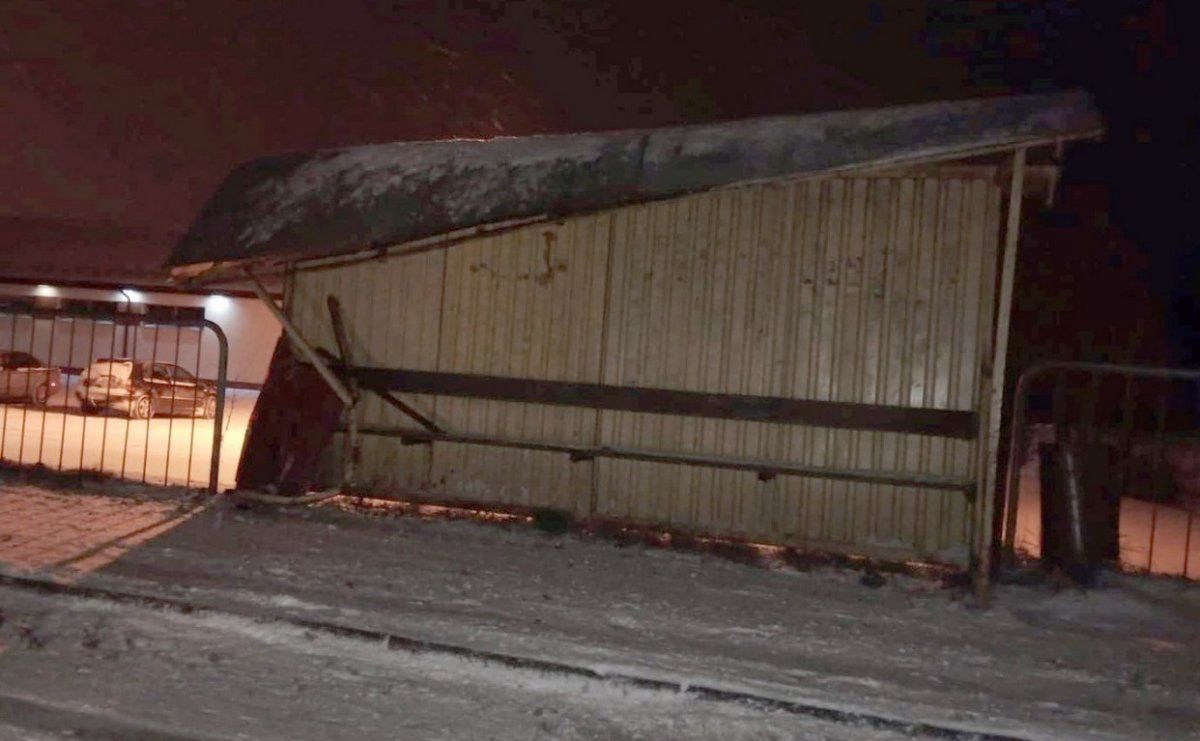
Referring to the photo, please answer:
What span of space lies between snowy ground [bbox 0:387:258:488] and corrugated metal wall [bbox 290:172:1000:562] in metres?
3.05

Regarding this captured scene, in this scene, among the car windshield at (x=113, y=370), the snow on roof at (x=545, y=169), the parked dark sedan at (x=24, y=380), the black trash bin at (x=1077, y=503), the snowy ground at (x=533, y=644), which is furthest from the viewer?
the parked dark sedan at (x=24, y=380)

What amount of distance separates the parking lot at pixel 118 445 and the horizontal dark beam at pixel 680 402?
2.87 metres

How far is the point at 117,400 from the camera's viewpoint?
65.7 feet

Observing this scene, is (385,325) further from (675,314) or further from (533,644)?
(533,644)

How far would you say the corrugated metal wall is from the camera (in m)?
8.97

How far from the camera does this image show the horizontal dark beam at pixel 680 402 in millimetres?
8836

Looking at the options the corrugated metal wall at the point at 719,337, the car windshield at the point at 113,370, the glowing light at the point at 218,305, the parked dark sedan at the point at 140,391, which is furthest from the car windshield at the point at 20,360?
the corrugated metal wall at the point at 719,337

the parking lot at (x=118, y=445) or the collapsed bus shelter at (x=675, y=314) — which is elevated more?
the collapsed bus shelter at (x=675, y=314)

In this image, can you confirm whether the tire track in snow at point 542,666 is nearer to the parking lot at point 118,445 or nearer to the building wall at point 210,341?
the parking lot at point 118,445

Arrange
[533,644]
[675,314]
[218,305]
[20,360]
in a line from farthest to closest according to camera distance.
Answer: [218,305], [20,360], [675,314], [533,644]

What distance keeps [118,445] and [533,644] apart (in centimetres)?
1201

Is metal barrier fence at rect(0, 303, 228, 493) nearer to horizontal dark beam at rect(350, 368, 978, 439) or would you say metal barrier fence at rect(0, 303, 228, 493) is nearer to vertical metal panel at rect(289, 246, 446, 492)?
vertical metal panel at rect(289, 246, 446, 492)

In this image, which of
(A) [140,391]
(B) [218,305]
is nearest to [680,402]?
(A) [140,391]

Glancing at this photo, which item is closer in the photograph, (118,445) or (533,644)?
(533,644)
